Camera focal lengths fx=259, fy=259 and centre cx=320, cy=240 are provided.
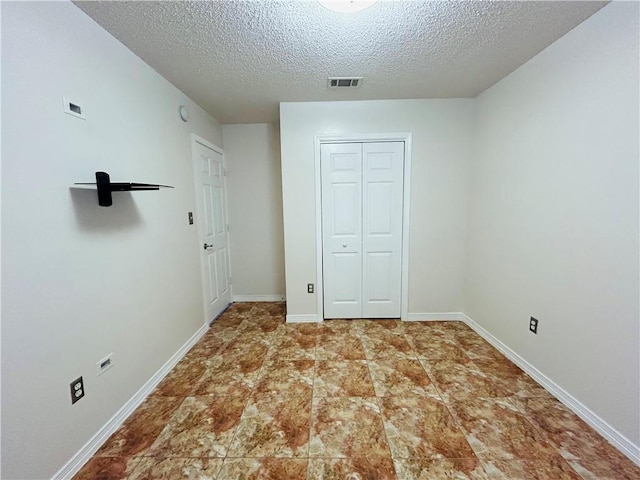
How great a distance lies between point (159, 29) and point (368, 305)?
2.92 metres

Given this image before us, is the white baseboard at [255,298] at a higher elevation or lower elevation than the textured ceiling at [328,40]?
lower

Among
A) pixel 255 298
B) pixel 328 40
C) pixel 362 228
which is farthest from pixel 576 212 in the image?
pixel 255 298

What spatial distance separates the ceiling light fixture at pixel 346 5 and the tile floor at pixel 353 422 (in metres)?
2.33

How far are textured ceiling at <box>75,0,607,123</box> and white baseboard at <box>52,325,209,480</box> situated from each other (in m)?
2.31

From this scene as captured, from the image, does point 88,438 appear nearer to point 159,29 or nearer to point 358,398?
point 358,398

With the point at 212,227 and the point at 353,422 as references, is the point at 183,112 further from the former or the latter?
the point at 353,422

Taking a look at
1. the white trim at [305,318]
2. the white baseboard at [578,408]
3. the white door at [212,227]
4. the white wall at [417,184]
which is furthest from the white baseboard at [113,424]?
the white baseboard at [578,408]

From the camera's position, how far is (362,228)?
2902 mm

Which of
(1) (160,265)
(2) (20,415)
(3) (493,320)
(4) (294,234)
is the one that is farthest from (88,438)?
(3) (493,320)

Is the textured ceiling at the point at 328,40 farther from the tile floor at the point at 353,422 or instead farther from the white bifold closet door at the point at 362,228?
the tile floor at the point at 353,422

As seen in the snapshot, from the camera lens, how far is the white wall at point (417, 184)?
8.89 ft

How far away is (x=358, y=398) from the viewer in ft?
5.86

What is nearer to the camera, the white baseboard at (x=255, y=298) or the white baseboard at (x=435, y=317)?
the white baseboard at (x=435, y=317)

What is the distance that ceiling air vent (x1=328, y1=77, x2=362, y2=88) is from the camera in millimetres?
2215
